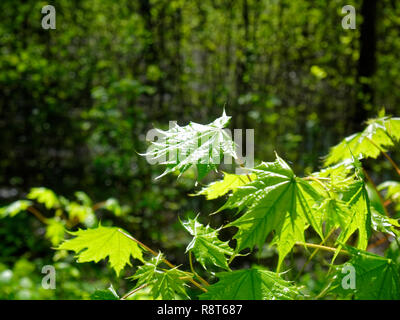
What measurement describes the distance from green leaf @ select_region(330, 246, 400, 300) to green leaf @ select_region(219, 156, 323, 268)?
0.36ft

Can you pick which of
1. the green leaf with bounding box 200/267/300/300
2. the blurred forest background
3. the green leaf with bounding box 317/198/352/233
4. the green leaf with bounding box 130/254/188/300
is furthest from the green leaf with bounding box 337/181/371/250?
the blurred forest background

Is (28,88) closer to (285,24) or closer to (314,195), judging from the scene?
(285,24)

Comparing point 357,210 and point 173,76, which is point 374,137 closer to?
point 357,210

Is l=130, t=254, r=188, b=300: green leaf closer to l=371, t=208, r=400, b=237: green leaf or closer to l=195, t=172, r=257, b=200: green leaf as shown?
l=195, t=172, r=257, b=200: green leaf

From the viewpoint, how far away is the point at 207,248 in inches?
31.9

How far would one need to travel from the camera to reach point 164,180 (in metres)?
3.85

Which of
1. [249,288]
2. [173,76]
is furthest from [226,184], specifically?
[173,76]

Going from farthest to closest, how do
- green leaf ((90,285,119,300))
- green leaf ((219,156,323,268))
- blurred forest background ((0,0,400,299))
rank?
1. blurred forest background ((0,0,400,299))
2. green leaf ((90,285,119,300))
3. green leaf ((219,156,323,268))

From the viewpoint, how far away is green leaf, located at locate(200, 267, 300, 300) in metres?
0.72

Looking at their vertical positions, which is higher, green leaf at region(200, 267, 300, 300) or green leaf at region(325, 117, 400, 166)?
green leaf at region(325, 117, 400, 166)

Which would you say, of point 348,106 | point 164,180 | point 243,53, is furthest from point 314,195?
point 348,106

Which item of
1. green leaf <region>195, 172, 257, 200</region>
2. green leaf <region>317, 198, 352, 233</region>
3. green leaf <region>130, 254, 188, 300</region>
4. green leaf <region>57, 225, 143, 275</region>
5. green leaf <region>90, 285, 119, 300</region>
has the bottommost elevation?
green leaf <region>90, 285, 119, 300</region>

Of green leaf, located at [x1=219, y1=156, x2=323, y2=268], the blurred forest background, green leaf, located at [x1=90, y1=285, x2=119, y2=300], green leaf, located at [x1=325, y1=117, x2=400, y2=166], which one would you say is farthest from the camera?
the blurred forest background

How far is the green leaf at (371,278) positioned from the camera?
0.73 meters
